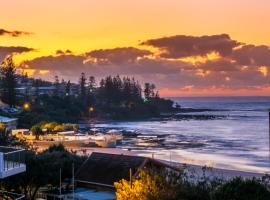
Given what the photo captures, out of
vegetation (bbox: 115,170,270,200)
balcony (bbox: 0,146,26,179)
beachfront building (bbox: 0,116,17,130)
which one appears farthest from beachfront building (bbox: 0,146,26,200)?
beachfront building (bbox: 0,116,17,130)

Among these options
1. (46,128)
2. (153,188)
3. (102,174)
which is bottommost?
(46,128)

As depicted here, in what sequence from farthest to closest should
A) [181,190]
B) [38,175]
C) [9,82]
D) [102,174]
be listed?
[9,82] → [102,174] → [38,175] → [181,190]

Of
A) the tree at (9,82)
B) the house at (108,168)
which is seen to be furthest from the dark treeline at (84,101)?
the house at (108,168)

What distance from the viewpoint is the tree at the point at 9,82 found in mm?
102000

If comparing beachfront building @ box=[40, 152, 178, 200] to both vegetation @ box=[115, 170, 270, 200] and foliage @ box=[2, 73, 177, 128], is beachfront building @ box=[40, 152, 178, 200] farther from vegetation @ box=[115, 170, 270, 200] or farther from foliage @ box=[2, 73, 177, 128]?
foliage @ box=[2, 73, 177, 128]

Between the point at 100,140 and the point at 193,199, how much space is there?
45471 mm

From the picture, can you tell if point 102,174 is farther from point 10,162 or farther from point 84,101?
point 84,101

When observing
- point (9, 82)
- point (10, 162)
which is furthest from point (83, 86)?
point (10, 162)

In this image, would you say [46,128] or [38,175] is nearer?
[38,175]

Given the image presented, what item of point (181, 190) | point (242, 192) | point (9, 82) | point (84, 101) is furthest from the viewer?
point (84, 101)

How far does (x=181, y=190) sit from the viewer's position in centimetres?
1705

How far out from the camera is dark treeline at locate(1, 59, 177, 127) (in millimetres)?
103125

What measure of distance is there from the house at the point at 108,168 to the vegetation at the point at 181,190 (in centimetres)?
484

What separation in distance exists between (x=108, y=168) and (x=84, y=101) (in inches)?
4917
